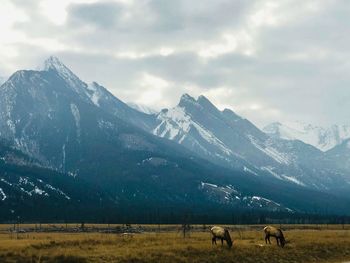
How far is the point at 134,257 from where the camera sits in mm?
64938

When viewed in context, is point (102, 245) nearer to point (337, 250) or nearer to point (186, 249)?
point (186, 249)

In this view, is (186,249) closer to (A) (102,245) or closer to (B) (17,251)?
(A) (102,245)

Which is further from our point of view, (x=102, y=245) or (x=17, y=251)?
(x=102, y=245)

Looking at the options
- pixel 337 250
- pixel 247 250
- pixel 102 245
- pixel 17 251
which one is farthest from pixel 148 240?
pixel 337 250

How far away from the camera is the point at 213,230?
78.3 metres

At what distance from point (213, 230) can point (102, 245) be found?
52.8ft

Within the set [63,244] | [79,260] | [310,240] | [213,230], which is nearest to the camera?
[79,260]

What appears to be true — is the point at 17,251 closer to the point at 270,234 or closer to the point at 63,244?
the point at 63,244

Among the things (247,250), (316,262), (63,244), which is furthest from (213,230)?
(63,244)

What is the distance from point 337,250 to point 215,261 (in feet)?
75.3

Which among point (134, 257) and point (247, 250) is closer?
point (134, 257)

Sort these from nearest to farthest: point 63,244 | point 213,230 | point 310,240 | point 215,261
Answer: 1. point 215,261
2. point 63,244
3. point 213,230
4. point 310,240

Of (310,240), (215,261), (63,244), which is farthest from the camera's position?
(310,240)

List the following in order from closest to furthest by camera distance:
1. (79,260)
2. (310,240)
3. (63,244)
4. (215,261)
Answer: (79,260), (215,261), (63,244), (310,240)
